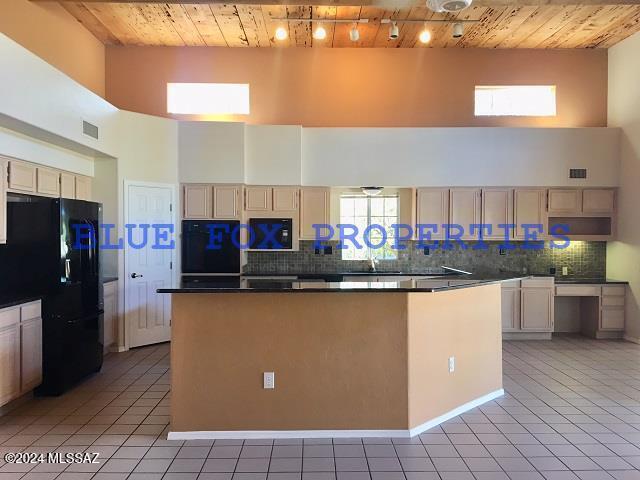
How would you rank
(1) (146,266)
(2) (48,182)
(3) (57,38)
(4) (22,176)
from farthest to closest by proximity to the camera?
(1) (146,266) → (3) (57,38) → (2) (48,182) → (4) (22,176)

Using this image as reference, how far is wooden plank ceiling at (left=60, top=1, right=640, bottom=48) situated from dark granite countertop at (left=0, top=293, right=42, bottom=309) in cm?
334

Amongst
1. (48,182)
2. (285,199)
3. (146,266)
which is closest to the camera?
(48,182)

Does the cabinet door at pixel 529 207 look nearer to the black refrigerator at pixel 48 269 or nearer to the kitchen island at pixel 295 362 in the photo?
the kitchen island at pixel 295 362

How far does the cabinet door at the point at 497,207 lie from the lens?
6.02 m

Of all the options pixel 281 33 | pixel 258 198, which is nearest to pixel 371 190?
pixel 258 198

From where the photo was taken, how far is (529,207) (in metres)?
6.04

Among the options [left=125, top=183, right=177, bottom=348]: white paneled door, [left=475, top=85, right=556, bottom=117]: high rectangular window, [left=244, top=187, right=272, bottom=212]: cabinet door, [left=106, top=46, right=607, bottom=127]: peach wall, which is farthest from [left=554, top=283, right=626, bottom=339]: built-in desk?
[left=125, top=183, right=177, bottom=348]: white paneled door

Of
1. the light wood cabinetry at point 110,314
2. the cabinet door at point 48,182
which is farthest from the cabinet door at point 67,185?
the light wood cabinetry at point 110,314

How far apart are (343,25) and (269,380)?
15.3 ft

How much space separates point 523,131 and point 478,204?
120cm

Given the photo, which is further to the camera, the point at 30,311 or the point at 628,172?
the point at 628,172

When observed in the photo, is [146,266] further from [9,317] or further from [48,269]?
[9,317]

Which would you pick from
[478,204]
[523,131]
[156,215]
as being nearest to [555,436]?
[478,204]

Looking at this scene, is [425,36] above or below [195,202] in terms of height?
above
